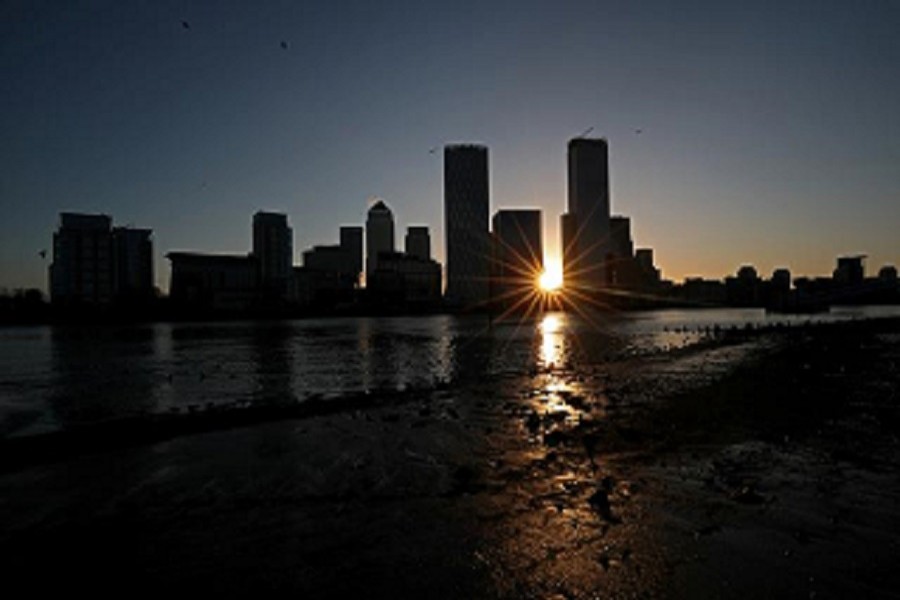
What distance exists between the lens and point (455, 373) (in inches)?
1431

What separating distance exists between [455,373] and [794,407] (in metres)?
20.9

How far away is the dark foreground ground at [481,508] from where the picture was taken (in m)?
6.98

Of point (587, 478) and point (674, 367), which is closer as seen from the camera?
point (587, 478)

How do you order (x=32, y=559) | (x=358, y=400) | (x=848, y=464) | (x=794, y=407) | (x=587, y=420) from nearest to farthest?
1. (x=32, y=559)
2. (x=848, y=464)
3. (x=587, y=420)
4. (x=794, y=407)
5. (x=358, y=400)

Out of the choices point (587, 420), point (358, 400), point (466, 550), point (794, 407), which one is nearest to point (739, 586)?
point (466, 550)

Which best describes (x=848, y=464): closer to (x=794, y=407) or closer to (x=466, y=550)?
(x=794, y=407)

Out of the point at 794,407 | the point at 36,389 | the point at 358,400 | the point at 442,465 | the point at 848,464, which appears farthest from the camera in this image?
the point at 36,389

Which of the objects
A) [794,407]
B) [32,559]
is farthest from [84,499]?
[794,407]

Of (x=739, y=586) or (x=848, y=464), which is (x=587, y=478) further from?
(x=848, y=464)

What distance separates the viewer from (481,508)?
966 cm

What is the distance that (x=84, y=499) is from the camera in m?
10.6

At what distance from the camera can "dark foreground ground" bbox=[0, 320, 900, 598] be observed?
698 centimetres

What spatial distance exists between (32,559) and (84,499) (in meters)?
3.07

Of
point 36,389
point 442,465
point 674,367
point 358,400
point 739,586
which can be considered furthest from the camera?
point 674,367
